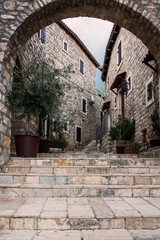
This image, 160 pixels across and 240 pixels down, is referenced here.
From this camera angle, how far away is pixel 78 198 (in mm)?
3213

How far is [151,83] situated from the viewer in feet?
22.0

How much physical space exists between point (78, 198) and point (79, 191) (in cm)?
14

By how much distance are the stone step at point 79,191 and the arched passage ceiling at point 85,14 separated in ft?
8.58

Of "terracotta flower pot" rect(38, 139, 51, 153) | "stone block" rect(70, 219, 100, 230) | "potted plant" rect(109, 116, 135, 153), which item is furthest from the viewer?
"potted plant" rect(109, 116, 135, 153)

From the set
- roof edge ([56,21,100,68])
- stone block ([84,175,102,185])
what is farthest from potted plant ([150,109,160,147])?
roof edge ([56,21,100,68])

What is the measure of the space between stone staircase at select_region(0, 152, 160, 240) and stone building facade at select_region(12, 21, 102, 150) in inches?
203

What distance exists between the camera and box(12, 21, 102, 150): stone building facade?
12.2 metres

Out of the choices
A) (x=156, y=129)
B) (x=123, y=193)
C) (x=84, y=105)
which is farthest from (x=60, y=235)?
(x=84, y=105)

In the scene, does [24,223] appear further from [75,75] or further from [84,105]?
[84,105]

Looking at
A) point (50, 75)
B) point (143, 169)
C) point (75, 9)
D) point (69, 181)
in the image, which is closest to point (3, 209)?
point (69, 181)

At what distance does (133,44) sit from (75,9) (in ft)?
15.0

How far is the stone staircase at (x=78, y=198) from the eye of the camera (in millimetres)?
2295

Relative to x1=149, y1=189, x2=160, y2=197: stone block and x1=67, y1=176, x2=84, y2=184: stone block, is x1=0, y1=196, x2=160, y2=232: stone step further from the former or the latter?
x1=67, y1=176, x2=84, y2=184: stone block

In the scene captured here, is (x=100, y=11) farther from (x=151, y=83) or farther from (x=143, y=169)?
(x=143, y=169)
